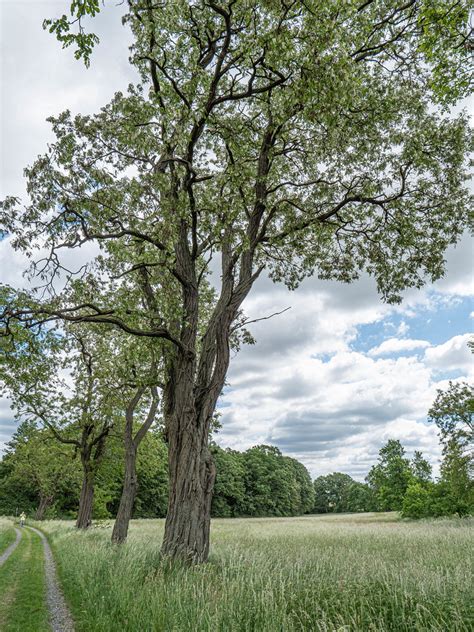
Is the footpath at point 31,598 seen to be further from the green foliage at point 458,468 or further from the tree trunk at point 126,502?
the green foliage at point 458,468

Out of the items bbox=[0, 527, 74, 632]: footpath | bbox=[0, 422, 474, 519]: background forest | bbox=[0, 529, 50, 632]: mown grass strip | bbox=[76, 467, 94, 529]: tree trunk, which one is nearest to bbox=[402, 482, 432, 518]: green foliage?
bbox=[0, 422, 474, 519]: background forest

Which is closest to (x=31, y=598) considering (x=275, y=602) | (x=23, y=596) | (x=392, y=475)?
(x=23, y=596)

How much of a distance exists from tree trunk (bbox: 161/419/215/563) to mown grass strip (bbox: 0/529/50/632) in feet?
9.13

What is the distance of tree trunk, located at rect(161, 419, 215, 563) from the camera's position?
9.73 metres

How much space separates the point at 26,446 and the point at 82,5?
33876 mm

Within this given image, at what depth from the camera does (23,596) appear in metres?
10.4

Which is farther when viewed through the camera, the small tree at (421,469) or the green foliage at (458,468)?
the small tree at (421,469)

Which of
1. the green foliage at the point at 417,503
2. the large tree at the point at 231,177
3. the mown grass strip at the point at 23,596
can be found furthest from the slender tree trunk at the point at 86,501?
the green foliage at the point at 417,503

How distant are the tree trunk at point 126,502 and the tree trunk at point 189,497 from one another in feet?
26.7

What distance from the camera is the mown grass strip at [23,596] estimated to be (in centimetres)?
809

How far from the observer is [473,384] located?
29547 millimetres

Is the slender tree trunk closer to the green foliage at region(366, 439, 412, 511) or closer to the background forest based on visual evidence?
the background forest

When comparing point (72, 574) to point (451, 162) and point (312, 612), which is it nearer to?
point (312, 612)

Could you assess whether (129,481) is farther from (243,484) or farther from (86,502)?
(243,484)
